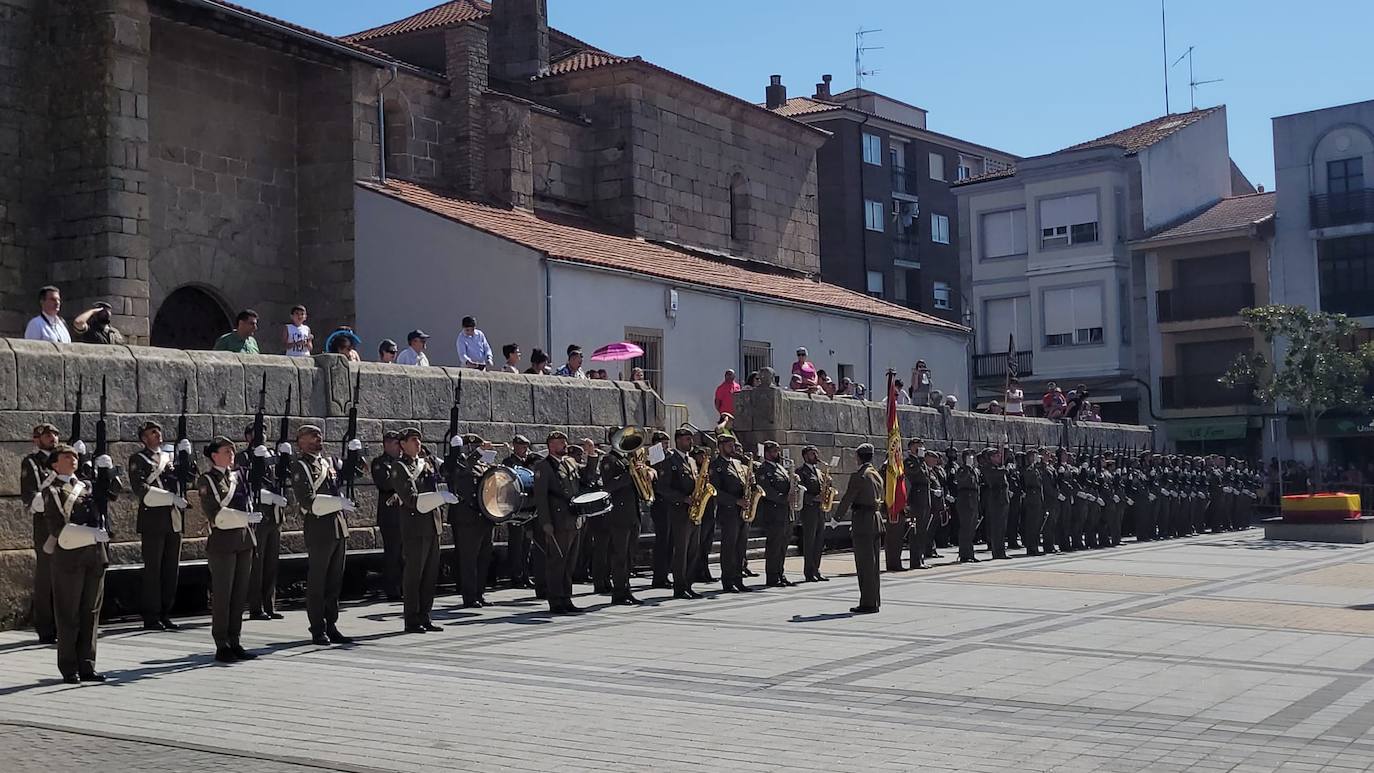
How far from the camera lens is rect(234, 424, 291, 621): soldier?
13.1 metres

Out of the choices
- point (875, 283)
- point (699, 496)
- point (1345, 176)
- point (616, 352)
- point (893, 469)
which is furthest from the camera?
point (875, 283)

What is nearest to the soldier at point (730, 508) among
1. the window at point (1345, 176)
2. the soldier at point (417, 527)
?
Answer: the soldier at point (417, 527)

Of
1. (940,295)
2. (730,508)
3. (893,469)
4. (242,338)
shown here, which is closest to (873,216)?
(940,295)

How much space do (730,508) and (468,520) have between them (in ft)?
10.2

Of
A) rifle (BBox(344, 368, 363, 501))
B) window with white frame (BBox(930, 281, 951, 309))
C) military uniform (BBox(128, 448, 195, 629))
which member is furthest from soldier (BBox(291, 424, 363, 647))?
window with white frame (BBox(930, 281, 951, 309))

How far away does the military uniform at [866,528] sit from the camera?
14336mm

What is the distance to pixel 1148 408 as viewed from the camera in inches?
1745

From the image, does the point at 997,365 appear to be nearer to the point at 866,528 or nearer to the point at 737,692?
the point at 866,528

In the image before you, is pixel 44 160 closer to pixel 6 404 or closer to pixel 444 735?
pixel 6 404

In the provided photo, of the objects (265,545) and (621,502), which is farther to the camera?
(621,502)

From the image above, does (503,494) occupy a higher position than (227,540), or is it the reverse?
(503,494)

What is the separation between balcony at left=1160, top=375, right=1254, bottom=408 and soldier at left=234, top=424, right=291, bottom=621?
3443cm

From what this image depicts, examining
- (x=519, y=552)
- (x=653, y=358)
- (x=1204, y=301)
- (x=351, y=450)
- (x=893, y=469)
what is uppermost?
(x=1204, y=301)

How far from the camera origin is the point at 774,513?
17297 millimetres
